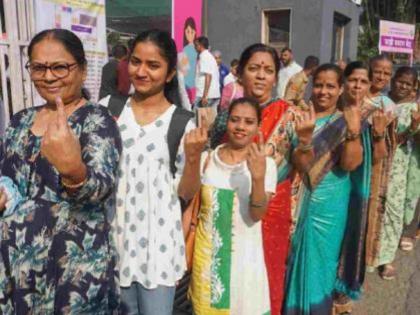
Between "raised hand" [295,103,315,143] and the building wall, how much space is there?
301 inches

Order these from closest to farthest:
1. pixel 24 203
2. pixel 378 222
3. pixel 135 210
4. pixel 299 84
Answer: pixel 24 203
pixel 135 210
pixel 378 222
pixel 299 84

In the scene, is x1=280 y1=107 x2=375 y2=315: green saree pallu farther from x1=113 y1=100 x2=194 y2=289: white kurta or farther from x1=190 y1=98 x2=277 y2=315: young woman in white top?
x1=113 y1=100 x2=194 y2=289: white kurta

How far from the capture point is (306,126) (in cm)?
195

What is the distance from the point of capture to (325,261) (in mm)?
2533

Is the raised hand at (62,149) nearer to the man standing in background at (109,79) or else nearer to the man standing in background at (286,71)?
the man standing in background at (109,79)

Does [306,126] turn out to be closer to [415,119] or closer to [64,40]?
[64,40]

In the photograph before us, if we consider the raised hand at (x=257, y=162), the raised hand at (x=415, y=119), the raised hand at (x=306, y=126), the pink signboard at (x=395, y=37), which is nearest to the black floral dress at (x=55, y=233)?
the raised hand at (x=257, y=162)

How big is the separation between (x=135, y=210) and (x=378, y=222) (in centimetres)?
214

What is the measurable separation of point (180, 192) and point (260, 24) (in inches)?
324

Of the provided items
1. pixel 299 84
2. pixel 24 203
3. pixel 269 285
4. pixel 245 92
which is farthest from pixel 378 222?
pixel 299 84

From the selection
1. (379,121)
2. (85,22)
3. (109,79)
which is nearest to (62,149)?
(379,121)

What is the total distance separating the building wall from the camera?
9094 millimetres

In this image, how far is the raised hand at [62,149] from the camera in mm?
1222

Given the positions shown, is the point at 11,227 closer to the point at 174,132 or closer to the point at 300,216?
the point at 174,132
